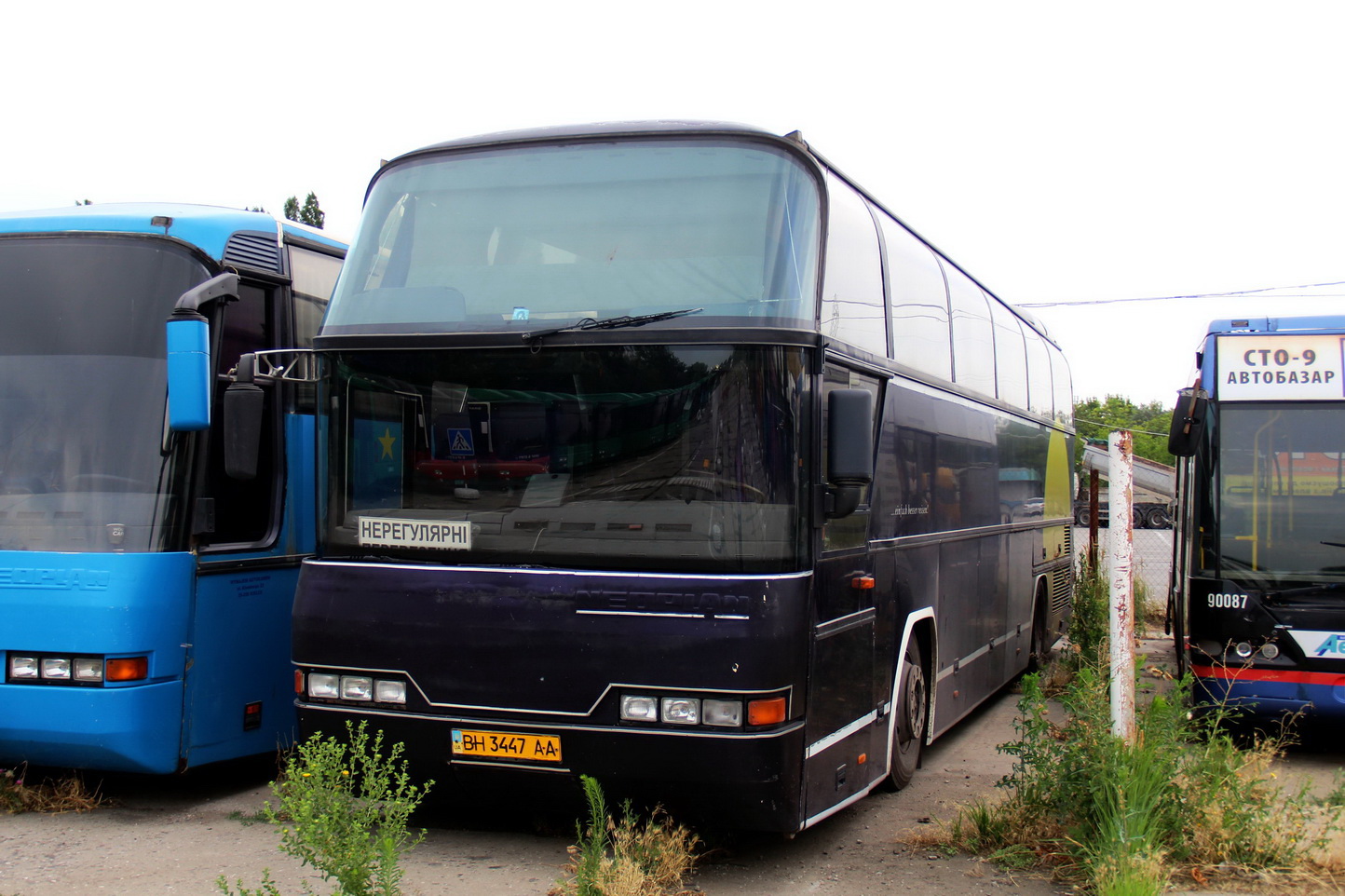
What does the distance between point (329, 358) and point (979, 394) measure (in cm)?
540

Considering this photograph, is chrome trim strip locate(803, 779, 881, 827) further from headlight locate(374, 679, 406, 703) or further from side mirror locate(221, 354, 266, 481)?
side mirror locate(221, 354, 266, 481)

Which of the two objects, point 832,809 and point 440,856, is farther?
point 440,856

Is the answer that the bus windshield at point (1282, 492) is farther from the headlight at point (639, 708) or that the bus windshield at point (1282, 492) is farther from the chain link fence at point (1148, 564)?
the headlight at point (639, 708)

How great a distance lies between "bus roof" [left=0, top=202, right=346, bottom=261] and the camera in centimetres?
675

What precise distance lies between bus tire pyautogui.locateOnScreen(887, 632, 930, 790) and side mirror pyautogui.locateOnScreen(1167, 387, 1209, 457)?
2511 millimetres

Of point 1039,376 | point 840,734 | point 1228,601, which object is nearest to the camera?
point 840,734

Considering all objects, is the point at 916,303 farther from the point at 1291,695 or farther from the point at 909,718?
the point at 1291,695

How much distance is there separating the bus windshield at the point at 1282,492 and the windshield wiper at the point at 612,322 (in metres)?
5.00

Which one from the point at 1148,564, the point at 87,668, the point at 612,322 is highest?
the point at 612,322

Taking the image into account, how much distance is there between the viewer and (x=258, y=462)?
665cm

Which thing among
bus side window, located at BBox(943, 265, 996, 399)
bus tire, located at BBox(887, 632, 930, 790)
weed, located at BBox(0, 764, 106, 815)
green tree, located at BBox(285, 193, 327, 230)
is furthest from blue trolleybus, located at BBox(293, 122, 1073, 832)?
green tree, located at BBox(285, 193, 327, 230)

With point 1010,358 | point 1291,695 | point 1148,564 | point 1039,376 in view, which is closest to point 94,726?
point 1291,695

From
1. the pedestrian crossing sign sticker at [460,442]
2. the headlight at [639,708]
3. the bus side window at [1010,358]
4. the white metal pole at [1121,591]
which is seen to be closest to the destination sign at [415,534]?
the pedestrian crossing sign sticker at [460,442]

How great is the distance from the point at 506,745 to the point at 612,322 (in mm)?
1910
